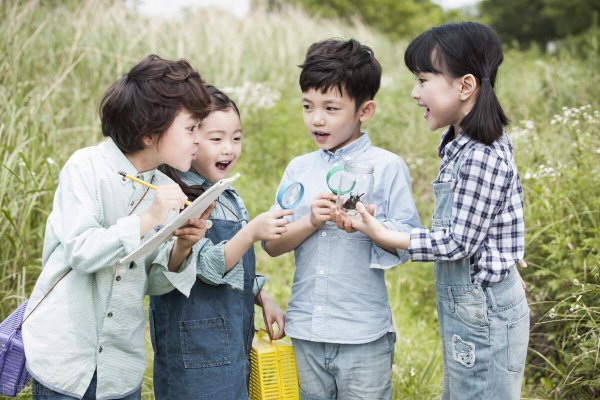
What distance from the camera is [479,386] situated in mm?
2375

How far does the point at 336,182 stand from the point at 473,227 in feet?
1.66

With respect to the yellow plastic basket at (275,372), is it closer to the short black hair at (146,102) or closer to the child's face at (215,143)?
the child's face at (215,143)

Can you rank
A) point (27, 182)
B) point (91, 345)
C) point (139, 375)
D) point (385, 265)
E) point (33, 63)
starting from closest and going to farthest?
point (91, 345), point (139, 375), point (385, 265), point (27, 182), point (33, 63)

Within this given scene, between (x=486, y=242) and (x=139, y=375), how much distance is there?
1.29m

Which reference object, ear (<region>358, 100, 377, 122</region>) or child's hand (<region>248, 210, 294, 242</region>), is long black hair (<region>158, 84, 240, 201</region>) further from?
ear (<region>358, 100, 377, 122</region>)

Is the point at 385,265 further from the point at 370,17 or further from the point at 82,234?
the point at 370,17

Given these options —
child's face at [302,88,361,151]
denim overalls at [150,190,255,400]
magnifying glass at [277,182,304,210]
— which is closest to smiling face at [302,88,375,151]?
child's face at [302,88,361,151]

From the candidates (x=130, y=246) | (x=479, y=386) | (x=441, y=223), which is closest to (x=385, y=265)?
(x=441, y=223)

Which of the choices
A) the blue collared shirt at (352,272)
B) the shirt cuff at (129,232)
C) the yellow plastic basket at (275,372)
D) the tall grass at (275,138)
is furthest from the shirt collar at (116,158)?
the tall grass at (275,138)

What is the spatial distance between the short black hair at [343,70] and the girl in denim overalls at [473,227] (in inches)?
9.1

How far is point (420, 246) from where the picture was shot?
2.36 meters

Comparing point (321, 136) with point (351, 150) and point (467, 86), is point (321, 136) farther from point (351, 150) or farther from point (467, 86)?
point (467, 86)

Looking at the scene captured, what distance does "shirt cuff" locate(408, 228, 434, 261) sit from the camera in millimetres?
2352

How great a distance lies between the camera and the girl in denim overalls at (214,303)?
96.9 inches
